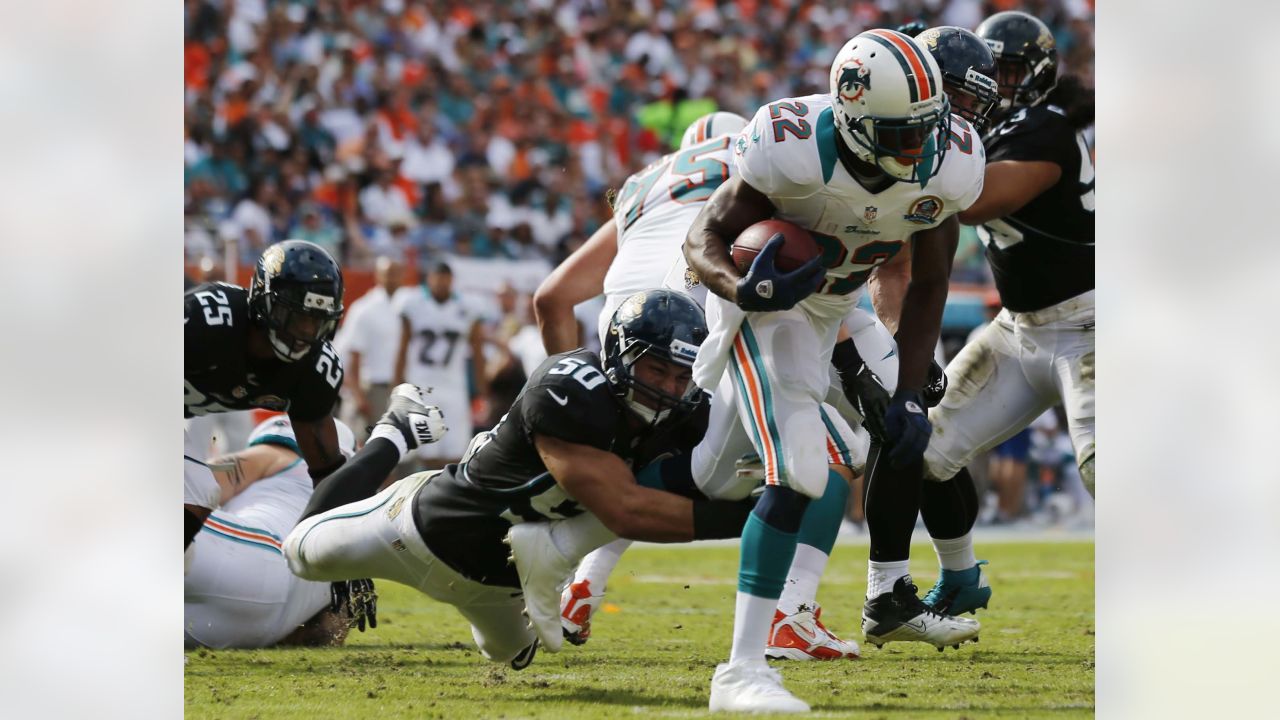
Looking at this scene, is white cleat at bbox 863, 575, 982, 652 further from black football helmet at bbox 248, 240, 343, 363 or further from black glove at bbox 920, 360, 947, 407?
black football helmet at bbox 248, 240, 343, 363

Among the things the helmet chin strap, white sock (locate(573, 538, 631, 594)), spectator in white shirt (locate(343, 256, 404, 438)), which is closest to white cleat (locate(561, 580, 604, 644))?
white sock (locate(573, 538, 631, 594))

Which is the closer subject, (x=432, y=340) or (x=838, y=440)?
(x=838, y=440)

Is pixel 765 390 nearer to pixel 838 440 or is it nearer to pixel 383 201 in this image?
pixel 838 440

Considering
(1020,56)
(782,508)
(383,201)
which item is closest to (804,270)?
(782,508)

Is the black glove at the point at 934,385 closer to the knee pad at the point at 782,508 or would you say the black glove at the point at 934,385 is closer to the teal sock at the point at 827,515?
the teal sock at the point at 827,515

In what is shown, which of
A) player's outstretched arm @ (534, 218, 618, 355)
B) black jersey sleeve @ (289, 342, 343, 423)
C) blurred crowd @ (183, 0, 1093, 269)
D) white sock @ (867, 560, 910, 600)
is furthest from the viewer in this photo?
blurred crowd @ (183, 0, 1093, 269)

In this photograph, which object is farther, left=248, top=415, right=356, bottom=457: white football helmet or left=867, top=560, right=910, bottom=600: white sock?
left=248, top=415, right=356, bottom=457: white football helmet

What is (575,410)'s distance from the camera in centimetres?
351

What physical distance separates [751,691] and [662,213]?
2.20 meters

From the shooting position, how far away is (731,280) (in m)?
3.35

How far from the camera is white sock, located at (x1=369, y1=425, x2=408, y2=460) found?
15.1 ft

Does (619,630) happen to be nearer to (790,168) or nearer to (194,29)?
(790,168)

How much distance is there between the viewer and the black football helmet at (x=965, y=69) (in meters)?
4.16
